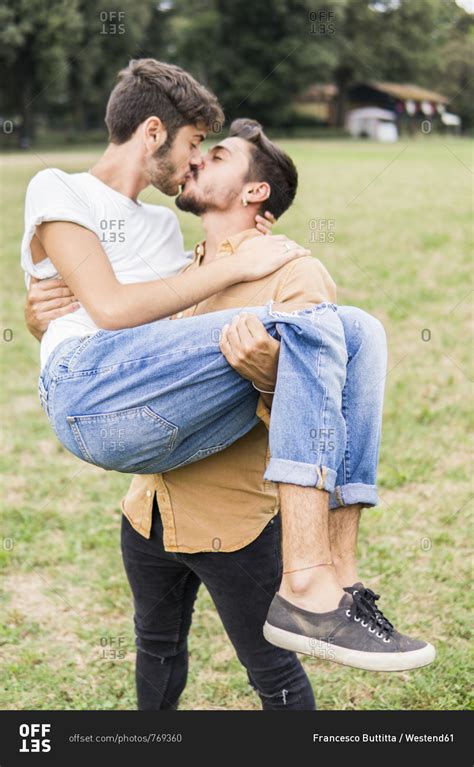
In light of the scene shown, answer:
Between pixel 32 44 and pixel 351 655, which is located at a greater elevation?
pixel 32 44

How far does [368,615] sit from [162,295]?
41.8 inches

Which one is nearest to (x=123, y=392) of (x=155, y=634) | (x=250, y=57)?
(x=155, y=634)

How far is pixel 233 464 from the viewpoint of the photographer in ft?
8.73

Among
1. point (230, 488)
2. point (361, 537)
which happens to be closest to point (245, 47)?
point (361, 537)

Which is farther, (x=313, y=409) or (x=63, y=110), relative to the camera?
(x=63, y=110)

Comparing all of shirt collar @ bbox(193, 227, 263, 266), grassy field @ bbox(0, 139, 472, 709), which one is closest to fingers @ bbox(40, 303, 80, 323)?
shirt collar @ bbox(193, 227, 263, 266)

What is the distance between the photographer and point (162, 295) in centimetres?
262

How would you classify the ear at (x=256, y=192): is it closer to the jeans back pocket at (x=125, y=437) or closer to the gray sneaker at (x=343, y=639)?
the jeans back pocket at (x=125, y=437)

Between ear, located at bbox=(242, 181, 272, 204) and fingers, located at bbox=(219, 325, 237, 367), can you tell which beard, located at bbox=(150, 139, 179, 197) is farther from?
fingers, located at bbox=(219, 325, 237, 367)

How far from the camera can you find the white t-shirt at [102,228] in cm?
276

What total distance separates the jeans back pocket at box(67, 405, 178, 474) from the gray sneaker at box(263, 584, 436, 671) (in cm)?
51

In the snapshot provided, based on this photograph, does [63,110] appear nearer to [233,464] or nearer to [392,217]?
[392,217]

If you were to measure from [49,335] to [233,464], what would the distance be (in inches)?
27.1
